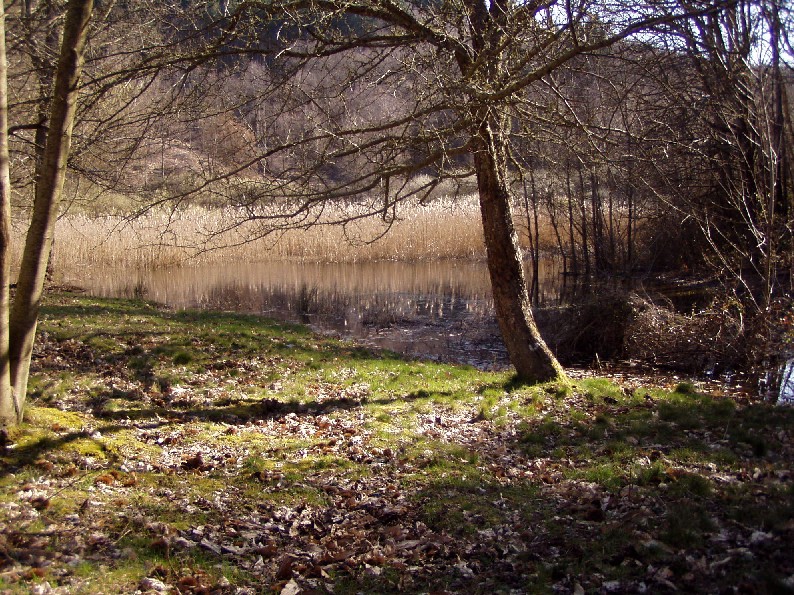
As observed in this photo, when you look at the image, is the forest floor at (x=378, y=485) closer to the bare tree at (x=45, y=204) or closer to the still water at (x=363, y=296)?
the bare tree at (x=45, y=204)

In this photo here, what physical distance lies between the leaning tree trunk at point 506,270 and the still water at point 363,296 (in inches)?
123

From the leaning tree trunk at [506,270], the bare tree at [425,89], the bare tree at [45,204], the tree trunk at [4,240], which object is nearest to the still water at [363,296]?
the leaning tree trunk at [506,270]

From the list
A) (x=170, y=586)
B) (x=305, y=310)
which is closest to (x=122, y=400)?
(x=170, y=586)

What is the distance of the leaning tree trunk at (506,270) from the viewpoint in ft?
24.8

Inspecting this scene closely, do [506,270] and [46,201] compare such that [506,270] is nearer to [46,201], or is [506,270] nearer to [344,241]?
[46,201]

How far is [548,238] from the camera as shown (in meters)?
24.9

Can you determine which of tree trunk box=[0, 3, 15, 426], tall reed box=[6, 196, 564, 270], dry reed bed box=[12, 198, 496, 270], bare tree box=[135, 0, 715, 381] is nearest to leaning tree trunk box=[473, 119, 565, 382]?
bare tree box=[135, 0, 715, 381]

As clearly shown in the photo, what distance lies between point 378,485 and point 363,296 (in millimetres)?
13477

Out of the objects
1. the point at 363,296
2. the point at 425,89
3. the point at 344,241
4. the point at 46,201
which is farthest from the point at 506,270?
the point at 344,241

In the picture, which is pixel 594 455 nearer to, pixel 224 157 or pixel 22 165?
pixel 224 157

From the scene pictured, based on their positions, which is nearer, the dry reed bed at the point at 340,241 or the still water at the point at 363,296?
the still water at the point at 363,296

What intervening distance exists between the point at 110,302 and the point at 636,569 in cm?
1179

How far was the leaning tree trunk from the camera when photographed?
755cm

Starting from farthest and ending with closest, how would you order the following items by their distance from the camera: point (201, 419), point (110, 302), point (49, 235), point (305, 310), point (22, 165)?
point (305, 310)
point (110, 302)
point (22, 165)
point (201, 419)
point (49, 235)
